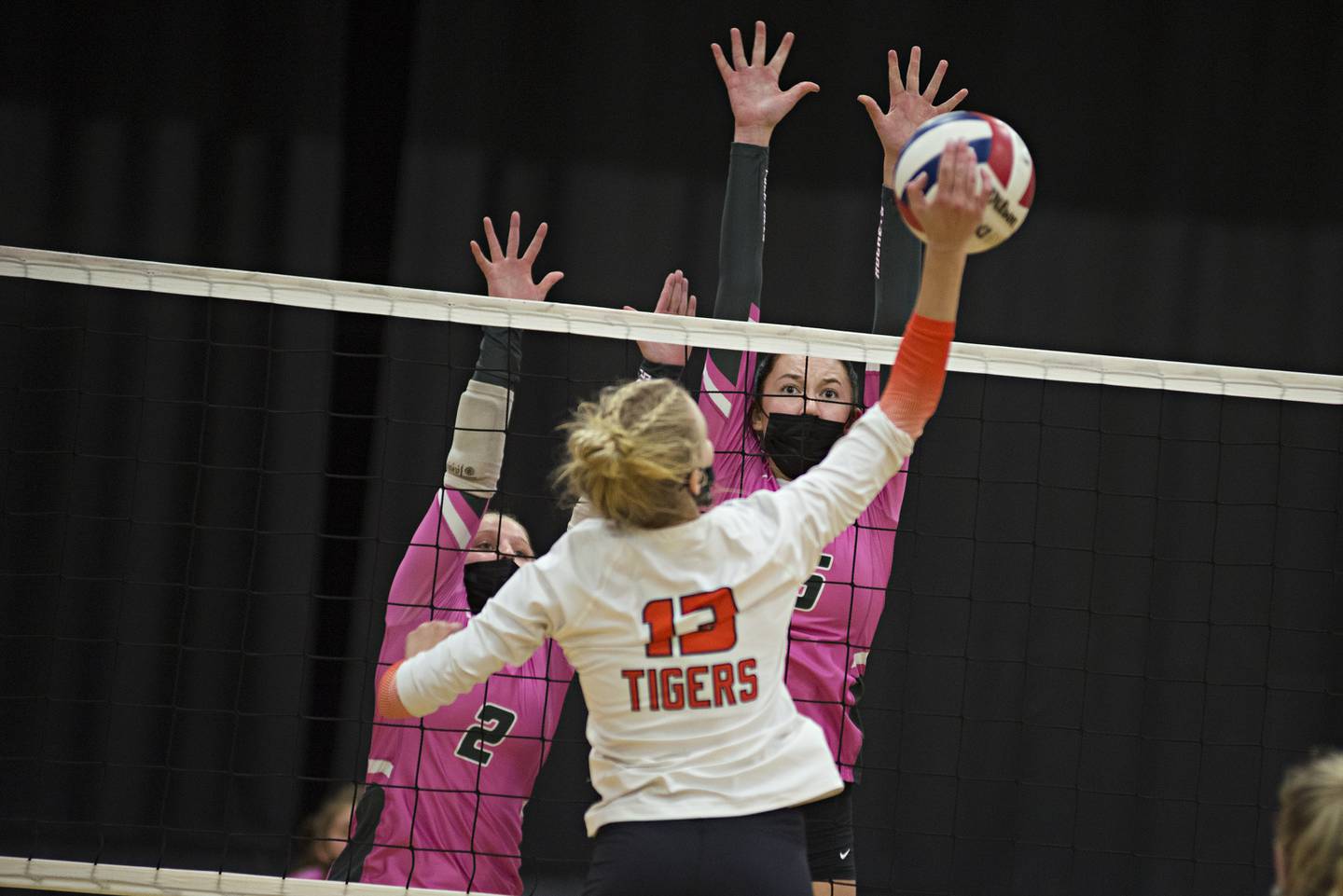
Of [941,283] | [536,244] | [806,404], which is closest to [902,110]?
[806,404]

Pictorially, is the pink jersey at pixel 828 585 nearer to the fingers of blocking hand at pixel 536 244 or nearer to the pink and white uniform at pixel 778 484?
the pink and white uniform at pixel 778 484

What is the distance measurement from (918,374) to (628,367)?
112 inches

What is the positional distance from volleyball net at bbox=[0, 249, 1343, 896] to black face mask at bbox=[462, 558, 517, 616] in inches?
44.5

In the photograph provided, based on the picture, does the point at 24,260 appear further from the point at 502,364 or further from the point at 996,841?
the point at 996,841

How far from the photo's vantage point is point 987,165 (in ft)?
7.32

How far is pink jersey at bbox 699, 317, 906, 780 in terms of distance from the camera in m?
3.09

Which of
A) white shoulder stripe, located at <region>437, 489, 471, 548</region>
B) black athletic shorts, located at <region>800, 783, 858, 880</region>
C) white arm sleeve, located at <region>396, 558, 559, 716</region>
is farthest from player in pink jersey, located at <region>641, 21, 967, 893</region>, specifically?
white arm sleeve, located at <region>396, 558, 559, 716</region>

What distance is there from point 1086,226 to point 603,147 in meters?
1.83

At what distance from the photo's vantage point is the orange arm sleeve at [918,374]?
6.72 ft

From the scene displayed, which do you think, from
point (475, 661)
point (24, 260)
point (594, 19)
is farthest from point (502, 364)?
point (594, 19)

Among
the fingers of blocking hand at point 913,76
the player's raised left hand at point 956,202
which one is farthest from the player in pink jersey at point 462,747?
the player's raised left hand at point 956,202

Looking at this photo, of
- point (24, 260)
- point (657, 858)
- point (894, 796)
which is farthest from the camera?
point (894, 796)

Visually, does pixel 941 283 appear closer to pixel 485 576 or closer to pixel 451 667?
pixel 451 667

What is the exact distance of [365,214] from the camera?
478 centimetres
